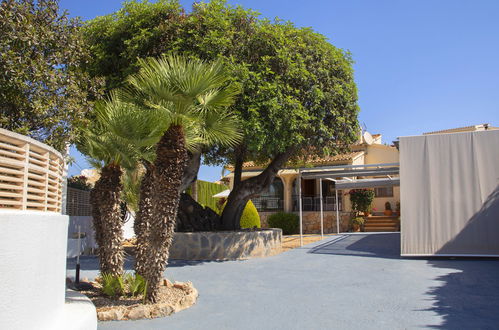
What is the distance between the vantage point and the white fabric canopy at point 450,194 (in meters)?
13.3

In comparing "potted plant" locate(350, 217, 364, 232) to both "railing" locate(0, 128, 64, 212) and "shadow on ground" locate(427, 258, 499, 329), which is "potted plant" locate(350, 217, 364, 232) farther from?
"railing" locate(0, 128, 64, 212)

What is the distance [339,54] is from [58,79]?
10295mm

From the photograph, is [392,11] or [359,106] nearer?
[392,11]

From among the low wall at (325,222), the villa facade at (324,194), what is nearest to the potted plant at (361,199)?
the villa facade at (324,194)

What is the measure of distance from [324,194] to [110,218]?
21.9 metres

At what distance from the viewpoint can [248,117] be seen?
12.7 m

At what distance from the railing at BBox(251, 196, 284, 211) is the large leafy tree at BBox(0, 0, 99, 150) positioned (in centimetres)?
1991

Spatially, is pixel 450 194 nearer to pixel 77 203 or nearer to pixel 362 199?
pixel 362 199

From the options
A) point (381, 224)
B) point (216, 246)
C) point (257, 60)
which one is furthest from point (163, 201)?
point (381, 224)

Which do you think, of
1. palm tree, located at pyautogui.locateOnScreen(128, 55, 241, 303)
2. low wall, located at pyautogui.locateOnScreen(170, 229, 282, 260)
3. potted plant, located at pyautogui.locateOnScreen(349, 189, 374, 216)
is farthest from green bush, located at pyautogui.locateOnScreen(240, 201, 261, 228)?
palm tree, located at pyautogui.locateOnScreen(128, 55, 241, 303)

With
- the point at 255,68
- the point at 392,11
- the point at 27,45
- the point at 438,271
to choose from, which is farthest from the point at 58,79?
the point at 438,271

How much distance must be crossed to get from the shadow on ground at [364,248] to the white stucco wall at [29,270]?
36.3 feet

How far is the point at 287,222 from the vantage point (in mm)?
25203

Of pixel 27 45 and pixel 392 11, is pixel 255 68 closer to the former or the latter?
pixel 392 11
